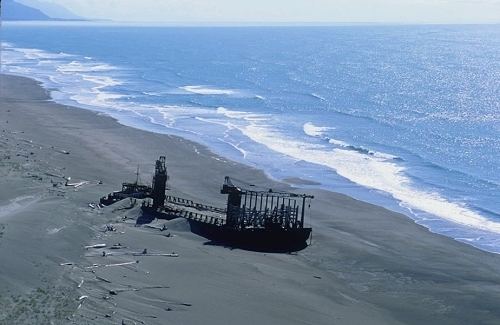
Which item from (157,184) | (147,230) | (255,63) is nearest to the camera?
(147,230)

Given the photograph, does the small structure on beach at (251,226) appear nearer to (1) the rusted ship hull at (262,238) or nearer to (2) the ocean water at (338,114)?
(1) the rusted ship hull at (262,238)

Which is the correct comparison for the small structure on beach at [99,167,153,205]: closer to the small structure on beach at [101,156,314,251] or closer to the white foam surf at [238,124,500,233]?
the small structure on beach at [101,156,314,251]

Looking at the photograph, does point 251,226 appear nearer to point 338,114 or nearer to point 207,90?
point 338,114

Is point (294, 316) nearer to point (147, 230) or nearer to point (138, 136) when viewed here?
point (147, 230)

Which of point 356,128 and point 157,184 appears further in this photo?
point 356,128

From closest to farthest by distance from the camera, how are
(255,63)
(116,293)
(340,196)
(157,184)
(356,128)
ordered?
1. (116,293)
2. (157,184)
3. (340,196)
4. (356,128)
5. (255,63)

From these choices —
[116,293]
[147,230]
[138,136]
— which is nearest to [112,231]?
[147,230]

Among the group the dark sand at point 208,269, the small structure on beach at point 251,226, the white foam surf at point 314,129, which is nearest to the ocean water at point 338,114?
the white foam surf at point 314,129
